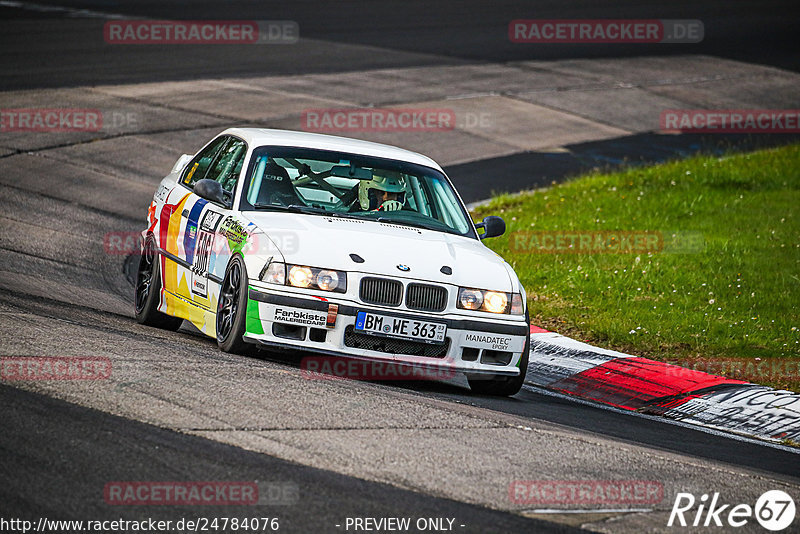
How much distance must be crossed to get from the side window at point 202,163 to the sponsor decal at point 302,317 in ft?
8.21

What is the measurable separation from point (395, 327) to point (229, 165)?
240 cm

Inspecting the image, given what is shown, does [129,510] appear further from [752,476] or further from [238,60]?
[238,60]

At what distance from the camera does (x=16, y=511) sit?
4.63 m

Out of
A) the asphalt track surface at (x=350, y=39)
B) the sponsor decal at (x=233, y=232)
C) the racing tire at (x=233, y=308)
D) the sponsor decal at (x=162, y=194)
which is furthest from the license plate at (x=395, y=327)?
the asphalt track surface at (x=350, y=39)

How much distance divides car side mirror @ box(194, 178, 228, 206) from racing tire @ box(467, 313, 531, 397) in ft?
7.29

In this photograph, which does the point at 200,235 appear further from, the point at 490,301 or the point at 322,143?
the point at 490,301


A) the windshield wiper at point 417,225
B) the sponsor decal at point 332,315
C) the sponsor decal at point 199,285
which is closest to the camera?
the sponsor decal at point 332,315

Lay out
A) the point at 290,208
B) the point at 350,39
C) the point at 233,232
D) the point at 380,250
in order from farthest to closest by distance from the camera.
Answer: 1. the point at 350,39
2. the point at 290,208
3. the point at 233,232
4. the point at 380,250

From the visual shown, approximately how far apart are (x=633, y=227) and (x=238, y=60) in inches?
535

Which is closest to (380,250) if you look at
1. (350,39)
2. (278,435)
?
(278,435)

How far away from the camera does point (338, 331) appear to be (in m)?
7.75

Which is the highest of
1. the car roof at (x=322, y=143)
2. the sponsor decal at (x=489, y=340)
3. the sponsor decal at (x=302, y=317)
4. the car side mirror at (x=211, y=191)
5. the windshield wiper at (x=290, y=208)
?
the car roof at (x=322, y=143)

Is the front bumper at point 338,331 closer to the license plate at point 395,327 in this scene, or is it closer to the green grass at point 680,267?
the license plate at point 395,327

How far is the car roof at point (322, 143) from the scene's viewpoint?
924 centimetres
